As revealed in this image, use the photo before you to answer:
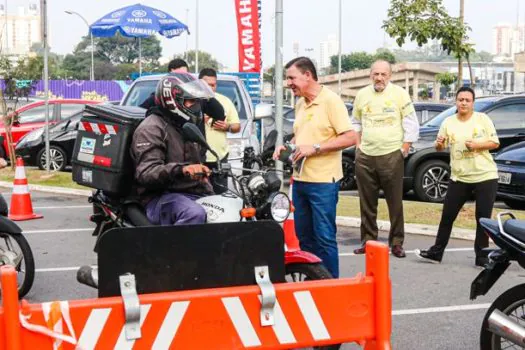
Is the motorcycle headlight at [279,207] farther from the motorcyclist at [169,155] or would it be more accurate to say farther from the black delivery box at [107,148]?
the black delivery box at [107,148]

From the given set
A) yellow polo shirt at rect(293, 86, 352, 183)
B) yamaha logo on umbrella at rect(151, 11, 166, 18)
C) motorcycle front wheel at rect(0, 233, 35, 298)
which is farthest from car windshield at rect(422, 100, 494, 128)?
yamaha logo on umbrella at rect(151, 11, 166, 18)

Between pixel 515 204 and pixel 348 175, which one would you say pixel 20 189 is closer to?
pixel 348 175

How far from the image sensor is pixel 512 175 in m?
10.7

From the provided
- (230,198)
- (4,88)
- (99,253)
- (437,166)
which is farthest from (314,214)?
(4,88)

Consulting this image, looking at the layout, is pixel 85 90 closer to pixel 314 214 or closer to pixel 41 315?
pixel 314 214

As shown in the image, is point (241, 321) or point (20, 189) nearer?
point (241, 321)

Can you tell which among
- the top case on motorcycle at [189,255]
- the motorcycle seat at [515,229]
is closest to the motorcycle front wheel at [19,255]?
the top case on motorcycle at [189,255]

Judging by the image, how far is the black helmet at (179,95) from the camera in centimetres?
459

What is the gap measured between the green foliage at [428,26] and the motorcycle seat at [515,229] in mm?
11830

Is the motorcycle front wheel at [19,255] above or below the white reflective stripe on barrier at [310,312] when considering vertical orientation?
below

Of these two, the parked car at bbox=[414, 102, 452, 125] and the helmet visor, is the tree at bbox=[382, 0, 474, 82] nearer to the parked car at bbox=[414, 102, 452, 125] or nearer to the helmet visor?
the parked car at bbox=[414, 102, 452, 125]

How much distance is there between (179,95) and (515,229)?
205cm

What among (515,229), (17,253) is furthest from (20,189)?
(515,229)

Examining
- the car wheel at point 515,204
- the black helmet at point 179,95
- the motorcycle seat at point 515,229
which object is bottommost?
the car wheel at point 515,204
